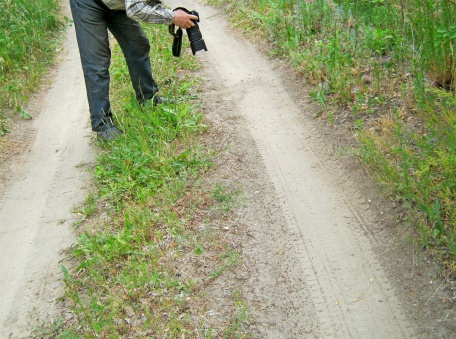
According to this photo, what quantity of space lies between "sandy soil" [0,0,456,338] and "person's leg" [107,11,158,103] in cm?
65

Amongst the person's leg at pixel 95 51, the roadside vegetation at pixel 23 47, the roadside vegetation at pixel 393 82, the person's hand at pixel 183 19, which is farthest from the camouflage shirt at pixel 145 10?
the roadside vegetation at pixel 23 47

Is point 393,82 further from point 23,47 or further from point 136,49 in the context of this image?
point 23,47

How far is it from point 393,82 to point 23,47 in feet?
17.8

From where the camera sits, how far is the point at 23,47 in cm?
751

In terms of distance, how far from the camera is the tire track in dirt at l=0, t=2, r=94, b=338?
10.9 ft

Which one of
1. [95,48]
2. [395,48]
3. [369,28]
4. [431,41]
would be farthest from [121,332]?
[369,28]

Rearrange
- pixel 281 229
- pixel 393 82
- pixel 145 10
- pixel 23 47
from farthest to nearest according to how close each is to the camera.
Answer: pixel 23 47 → pixel 393 82 → pixel 145 10 → pixel 281 229

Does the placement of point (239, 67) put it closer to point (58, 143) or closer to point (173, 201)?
point (58, 143)

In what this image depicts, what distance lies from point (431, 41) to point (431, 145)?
1184 millimetres

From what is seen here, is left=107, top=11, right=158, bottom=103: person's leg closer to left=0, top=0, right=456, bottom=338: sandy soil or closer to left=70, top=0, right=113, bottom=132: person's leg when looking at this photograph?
left=70, top=0, right=113, bottom=132: person's leg

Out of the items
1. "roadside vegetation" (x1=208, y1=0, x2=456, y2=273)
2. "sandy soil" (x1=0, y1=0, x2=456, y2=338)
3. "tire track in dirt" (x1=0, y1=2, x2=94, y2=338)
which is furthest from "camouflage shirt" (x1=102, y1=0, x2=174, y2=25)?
"roadside vegetation" (x1=208, y1=0, x2=456, y2=273)

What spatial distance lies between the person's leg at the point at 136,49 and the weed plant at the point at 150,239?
225mm

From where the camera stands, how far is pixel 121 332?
9.68 feet

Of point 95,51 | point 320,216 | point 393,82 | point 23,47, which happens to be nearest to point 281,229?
point 320,216
